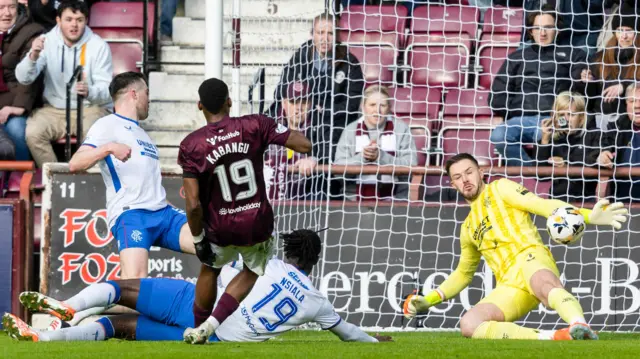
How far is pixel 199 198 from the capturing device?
23.4ft

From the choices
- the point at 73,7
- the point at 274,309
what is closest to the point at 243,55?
the point at 73,7

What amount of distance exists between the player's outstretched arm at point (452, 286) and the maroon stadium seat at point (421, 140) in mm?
2563

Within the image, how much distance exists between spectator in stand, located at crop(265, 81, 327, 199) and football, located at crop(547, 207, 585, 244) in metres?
3.38

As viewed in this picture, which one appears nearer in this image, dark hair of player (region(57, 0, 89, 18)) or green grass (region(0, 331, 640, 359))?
green grass (region(0, 331, 640, 359))

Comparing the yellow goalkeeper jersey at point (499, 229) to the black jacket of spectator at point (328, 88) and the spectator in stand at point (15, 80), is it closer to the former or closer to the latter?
the black jacket of spectator at point (328, 88)

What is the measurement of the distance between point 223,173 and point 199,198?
21 centimetres

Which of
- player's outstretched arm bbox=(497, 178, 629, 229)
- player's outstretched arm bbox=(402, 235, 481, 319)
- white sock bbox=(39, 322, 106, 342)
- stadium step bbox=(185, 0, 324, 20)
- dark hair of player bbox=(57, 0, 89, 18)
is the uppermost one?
stadium step bbox=(185, 0, 324, 20)

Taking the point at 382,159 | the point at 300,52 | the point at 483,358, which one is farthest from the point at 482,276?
the point at 483,358

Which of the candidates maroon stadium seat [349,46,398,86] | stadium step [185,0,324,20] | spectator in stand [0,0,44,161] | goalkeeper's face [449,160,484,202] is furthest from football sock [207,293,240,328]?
stadium step [185,0,324,20]

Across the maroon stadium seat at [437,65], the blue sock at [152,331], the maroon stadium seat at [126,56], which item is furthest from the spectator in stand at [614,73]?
the blue sock at [152,331]

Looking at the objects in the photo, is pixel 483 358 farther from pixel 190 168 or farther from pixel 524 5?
pixel 524 5

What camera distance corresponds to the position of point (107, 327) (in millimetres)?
7629

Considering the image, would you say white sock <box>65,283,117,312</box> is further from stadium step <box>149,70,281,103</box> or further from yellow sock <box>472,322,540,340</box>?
stadium step <box>149,70,281,103</box>

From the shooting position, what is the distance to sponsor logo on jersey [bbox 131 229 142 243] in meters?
8.55
